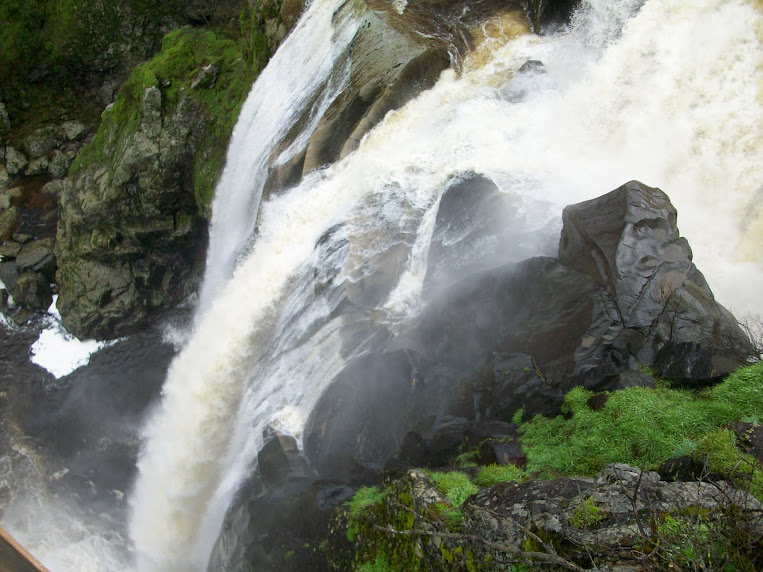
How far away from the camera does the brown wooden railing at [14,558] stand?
427 cm

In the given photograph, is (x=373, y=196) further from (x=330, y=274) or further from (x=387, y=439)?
(x=387, y=439)

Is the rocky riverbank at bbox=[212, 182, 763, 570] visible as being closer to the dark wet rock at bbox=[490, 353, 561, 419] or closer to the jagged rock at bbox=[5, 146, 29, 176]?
the dark wet rock at bbox=[490, 353, 561, 419]

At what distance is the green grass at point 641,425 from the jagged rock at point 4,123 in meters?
25.0

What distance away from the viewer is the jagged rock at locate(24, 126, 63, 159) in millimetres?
23125

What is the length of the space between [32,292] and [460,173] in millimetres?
16021

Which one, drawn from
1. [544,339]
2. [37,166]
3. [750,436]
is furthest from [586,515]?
[37,166]

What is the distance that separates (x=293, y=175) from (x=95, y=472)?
994 centimetres

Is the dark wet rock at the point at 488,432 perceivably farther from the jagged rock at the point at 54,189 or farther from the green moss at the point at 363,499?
the jagged rock at the point at 54,189

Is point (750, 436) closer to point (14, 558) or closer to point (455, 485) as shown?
point (455, 485)

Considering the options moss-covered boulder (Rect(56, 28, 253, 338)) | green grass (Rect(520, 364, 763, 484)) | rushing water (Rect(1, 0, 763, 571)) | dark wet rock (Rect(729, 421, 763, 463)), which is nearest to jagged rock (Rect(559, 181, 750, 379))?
green grass (Rect(520, 364, 763, 484))

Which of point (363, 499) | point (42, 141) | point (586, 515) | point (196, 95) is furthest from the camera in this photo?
point (42, 141)

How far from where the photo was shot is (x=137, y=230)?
1811cm

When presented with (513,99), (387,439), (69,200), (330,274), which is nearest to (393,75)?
(513,99)

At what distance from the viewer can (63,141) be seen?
78.4 ft
